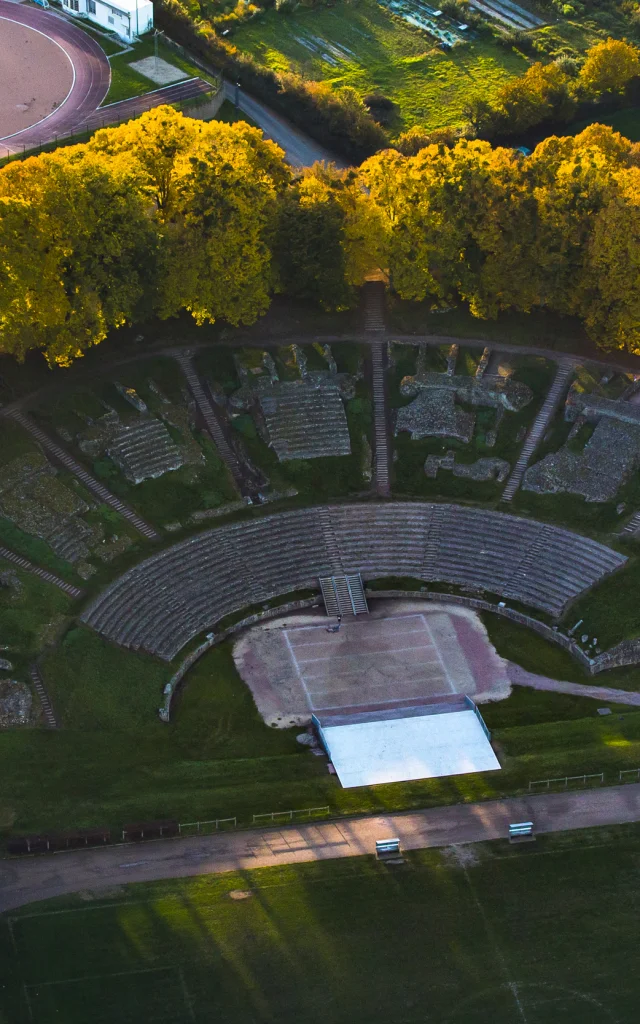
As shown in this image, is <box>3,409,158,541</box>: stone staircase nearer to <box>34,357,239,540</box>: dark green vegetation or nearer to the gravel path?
<box>34,357,239,540</box>: dark green vegetation

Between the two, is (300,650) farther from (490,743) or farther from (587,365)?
(587,365)

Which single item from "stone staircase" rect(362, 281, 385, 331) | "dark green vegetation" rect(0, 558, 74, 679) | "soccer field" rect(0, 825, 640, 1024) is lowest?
"soccer field" rect(0, 825, 640, 1024)

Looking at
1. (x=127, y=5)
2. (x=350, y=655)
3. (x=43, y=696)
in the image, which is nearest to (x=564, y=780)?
(x=350, y=655)

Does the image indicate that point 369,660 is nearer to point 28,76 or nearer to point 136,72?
point 136,72

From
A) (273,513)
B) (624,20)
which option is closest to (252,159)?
(273,513)

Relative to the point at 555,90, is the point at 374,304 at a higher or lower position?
lower

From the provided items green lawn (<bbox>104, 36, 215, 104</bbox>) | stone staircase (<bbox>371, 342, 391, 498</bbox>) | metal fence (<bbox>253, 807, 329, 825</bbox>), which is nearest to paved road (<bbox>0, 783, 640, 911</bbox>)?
metal fence (<bbox>253, 807, 329, 825</bbox>)
